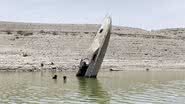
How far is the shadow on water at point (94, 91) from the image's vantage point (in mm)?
20681

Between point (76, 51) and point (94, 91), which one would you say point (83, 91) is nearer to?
point (94, 91)

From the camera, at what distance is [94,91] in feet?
77.6

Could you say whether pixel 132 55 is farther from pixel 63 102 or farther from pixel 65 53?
pixel 63 102

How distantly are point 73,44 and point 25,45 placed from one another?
447 cm

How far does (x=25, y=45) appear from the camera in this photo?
4372 cm

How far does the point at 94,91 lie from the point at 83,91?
52cm

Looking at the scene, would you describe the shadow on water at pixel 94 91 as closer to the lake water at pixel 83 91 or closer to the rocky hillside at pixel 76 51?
the lake water at pixel 83 91

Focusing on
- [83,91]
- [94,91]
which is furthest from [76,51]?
[83,91]

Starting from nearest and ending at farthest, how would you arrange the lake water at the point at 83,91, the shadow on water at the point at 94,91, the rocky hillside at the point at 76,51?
the lake water at the point at 83,91
the shadow on water at the point at 94,91
the rocky hillside at the point at 76,51

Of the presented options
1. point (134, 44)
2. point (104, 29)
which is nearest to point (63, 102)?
point (104, 29)

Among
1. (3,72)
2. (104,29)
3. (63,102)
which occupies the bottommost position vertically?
(63,102)

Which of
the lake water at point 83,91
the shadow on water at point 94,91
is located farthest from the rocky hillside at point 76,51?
the shadow on water at point 94,91

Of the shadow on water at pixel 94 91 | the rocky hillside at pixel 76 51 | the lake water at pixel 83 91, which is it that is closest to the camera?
the lake water at pixel 83 91

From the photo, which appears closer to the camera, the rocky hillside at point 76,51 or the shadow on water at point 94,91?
the shadow on water at point 94,91
